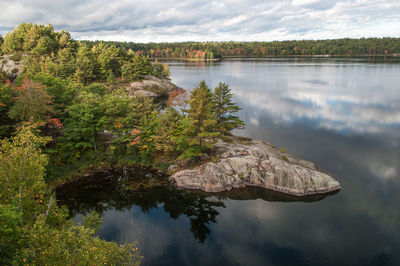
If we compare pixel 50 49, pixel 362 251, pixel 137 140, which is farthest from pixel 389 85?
pixel 50 49

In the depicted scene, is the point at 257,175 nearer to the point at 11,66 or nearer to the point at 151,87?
the point at 151,87

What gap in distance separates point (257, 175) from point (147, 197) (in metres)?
16.1

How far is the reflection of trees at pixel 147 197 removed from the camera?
31.1 meters

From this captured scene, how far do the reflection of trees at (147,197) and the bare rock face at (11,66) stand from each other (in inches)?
2390

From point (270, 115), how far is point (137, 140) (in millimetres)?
41143

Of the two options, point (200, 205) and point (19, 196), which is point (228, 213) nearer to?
point (200, 205)

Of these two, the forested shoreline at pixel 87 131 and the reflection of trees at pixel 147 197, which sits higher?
the forested shoreline at pixel 87 131

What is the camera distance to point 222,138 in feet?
147

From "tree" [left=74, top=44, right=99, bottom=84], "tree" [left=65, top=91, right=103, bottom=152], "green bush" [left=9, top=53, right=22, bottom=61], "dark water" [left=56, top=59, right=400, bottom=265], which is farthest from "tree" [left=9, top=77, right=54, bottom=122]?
"green bush" [left=9, top=53, right=22, bottom=61]

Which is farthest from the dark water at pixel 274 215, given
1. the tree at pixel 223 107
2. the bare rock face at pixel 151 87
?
the bare rock face at pixel 151 87

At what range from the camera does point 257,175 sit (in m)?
35.9

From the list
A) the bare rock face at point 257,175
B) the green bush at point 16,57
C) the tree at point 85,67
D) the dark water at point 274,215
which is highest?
the green bush at point 16,57

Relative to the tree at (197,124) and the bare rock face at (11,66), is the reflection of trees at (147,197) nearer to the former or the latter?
the tree at (197,124)

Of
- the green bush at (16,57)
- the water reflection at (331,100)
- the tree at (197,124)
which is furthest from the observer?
the green bush at (16,57)
